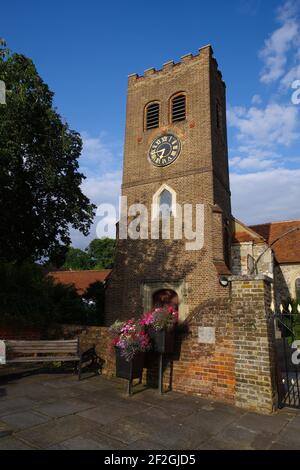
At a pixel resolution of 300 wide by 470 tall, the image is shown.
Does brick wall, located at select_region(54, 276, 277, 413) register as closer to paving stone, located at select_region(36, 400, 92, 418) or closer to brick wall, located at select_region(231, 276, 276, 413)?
brick wall, located at select_region(231, 276, 276, 413)

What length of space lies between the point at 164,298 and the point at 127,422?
9961 mm

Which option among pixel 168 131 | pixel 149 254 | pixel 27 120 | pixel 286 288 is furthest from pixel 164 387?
pixel 286 288

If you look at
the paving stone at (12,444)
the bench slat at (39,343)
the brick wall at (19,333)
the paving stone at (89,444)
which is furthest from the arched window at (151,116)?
the paving stone at (12,444)

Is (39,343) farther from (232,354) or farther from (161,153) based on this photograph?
(161,153)

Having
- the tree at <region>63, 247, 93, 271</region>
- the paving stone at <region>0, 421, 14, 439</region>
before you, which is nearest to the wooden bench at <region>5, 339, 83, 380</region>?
the paving stone at <region>0, 421, 14, 439</region>

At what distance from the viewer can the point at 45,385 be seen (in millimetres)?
6754

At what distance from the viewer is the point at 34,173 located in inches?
472

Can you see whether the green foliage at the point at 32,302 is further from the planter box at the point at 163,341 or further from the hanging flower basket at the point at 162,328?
the planter box at the point at 163,341

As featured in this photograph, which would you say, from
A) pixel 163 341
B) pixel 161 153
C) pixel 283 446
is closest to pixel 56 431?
pixel 163 341

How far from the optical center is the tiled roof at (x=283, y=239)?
22625 mm

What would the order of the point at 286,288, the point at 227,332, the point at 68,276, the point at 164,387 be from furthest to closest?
the point at 68,276 < the point at 286,288 < the point at 164,387 < the point at 227,332

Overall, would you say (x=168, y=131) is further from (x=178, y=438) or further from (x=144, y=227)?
(x=178, y=438)

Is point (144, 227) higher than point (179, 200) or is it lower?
lower
